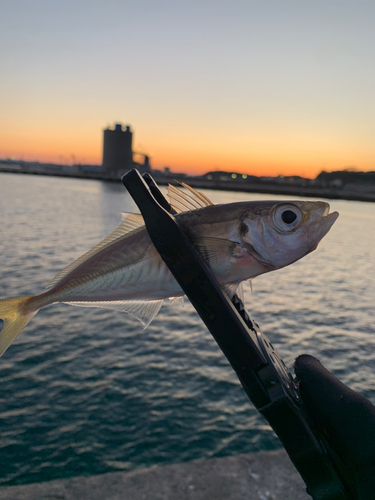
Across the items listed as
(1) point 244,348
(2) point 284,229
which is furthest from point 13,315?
(2) point 284,229

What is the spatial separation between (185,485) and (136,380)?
6.61 meters

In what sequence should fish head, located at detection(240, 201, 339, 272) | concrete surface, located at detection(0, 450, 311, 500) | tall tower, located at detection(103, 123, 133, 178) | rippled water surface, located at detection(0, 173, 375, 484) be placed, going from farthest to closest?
tall tower, located at detection(103, 123, 133, 178) → rippled water surface, located at detection(0, 173, 375, 484) → concrete surface, located at detection(0, 450, 311, 500) → fish head, located at detection(240, 201, 339, 272)

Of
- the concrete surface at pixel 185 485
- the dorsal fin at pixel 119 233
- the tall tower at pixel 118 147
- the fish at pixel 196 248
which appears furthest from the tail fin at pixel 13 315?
the tall tower at pixel 118 147

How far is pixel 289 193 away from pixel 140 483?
469ft

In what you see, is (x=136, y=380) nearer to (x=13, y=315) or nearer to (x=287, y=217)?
(x=13, y=315)

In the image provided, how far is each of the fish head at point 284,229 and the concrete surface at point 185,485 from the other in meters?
4.20

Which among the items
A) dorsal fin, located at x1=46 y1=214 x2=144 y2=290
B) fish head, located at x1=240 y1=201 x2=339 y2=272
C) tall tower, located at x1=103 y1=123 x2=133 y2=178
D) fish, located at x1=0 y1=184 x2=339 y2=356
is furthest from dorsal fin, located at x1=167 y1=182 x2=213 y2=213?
tall tower, located at x1=103 y1=123 x2=133 y2=178

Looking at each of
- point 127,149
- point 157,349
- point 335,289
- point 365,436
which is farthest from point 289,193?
point 365,436

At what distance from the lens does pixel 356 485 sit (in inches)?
60.3

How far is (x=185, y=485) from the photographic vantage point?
4.63 metres

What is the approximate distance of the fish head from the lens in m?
1.26

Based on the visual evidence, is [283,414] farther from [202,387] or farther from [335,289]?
[335,289]

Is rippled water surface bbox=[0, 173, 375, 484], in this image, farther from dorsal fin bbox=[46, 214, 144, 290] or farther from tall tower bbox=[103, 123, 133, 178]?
tall tower bbox=[103, 123, 133, 178]

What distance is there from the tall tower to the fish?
180 meters
